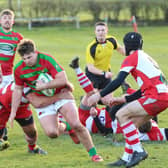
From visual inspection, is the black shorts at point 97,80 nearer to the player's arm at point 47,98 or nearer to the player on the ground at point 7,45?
the player on the ground at point 7,45

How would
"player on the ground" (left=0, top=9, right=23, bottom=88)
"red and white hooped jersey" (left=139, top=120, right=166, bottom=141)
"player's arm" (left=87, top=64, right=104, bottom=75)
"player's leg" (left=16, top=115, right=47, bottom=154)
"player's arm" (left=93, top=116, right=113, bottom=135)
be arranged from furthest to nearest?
"player's arm" (left=87, top=64, right=104, bottom=75) → "player on the ground" (left=0, top=9, right=23, bottom=88) → "player's arm" (left=93, top=116, right=113, bottom=135) → "red and white hooped jersey" (left=139, top=120, right=166, bottom=141) → "player's leg" (left=16, top=115, right=47, bottom=154)

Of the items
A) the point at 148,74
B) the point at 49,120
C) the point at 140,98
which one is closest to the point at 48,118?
the point at 49,120

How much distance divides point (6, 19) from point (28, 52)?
10.9 ft

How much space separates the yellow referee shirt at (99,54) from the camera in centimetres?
1184

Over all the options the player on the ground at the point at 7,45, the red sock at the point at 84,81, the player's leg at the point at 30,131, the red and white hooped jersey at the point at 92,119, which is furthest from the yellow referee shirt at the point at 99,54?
the red sock at the point at 84,81

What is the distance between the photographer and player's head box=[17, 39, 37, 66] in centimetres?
822

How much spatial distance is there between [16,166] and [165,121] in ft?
13.6

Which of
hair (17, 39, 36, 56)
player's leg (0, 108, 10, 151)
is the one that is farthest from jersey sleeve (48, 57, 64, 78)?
player's leg (0, 108, 10, 151)

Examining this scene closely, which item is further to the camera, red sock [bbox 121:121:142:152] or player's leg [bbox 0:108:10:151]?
player's leg [bbox 0:108:10:151]

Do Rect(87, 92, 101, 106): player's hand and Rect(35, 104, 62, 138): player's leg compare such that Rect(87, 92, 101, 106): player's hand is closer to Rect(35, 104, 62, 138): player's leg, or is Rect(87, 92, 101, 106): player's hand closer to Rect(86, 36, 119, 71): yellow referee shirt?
Rect(35, 104, 62, 138): player's leg

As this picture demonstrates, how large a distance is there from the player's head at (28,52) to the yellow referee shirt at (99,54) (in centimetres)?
364

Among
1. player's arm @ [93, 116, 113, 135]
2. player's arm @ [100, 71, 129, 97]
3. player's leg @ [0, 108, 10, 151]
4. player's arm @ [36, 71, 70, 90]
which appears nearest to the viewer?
player's arm @ [100, 71, 129, 97]

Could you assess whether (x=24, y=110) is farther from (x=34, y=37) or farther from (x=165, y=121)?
(x=34, y=37)

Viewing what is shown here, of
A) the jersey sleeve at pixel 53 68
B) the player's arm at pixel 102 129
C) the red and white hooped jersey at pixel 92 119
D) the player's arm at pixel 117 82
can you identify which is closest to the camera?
the player's arm at pixel 117 82
